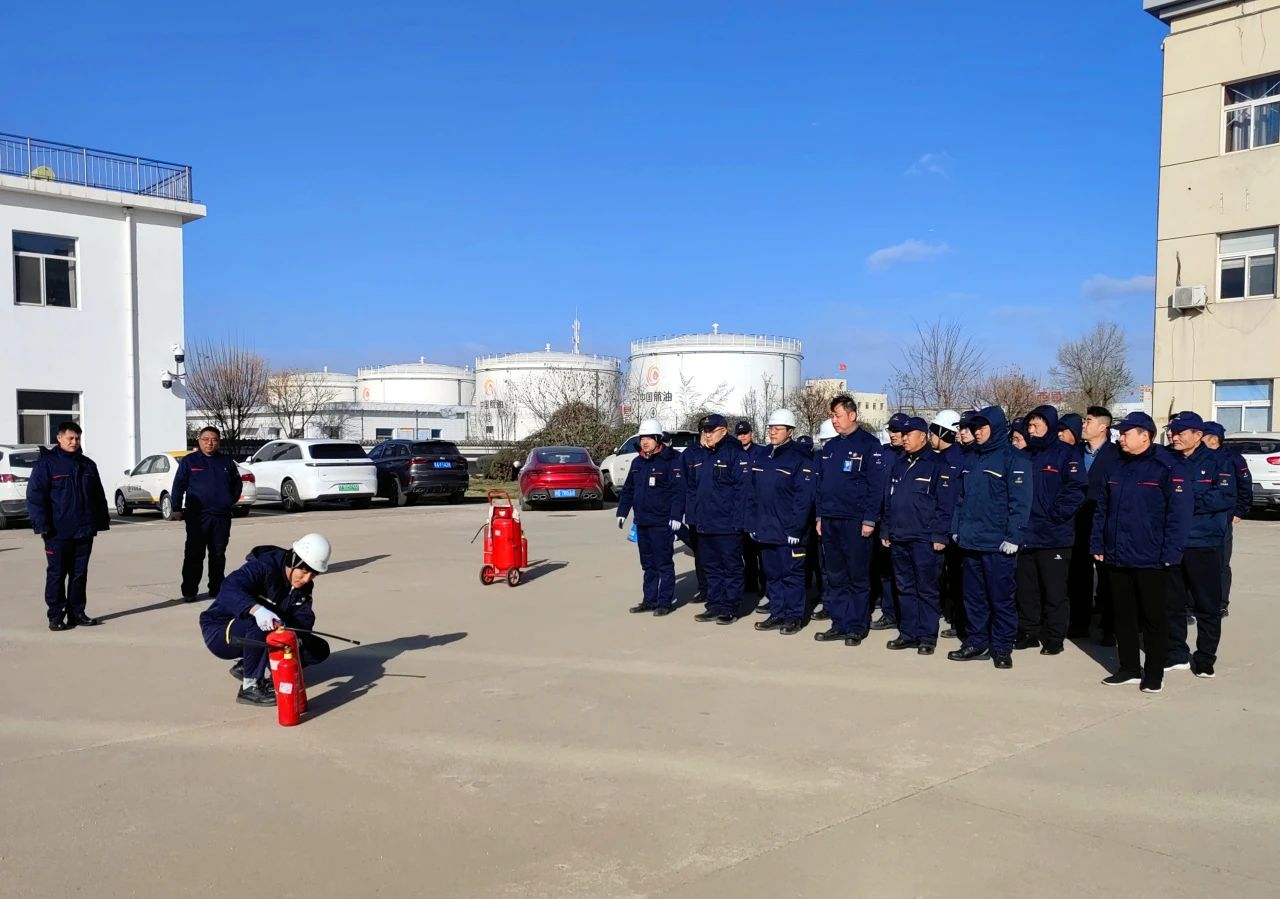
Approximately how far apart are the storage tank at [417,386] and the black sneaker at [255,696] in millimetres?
67003

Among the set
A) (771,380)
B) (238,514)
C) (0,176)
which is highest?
(0,176)

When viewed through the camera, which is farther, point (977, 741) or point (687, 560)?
point (687, 560)

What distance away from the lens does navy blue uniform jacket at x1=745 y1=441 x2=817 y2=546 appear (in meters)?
8.98

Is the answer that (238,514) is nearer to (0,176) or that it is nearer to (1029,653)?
(0,176)

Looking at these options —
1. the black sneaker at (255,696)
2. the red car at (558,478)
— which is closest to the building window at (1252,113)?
the red car at (558,478)

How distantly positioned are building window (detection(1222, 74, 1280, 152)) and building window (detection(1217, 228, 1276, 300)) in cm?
211

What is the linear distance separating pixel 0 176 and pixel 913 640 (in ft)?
81.8

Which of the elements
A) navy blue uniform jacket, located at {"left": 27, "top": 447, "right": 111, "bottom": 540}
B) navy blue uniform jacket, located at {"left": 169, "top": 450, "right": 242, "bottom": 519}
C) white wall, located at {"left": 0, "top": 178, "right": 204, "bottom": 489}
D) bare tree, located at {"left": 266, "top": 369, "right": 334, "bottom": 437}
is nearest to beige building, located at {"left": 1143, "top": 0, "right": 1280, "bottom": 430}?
navy blue uniform jacket, located at {"left": 169, "top": 450, "right": 242, "bottom": 519}

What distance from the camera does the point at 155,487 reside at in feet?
72.8

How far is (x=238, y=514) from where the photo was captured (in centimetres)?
2250

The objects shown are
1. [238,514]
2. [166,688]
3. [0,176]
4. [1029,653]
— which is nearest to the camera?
[166,688]

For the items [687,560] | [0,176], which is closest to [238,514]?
[0,176]

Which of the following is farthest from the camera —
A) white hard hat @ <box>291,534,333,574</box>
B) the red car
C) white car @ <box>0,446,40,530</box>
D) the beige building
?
the beige building

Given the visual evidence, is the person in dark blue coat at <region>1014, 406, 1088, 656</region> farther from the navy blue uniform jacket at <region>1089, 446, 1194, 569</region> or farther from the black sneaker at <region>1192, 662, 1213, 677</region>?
the black sneaker at <region>1192, 662, 1213, 677</region>
